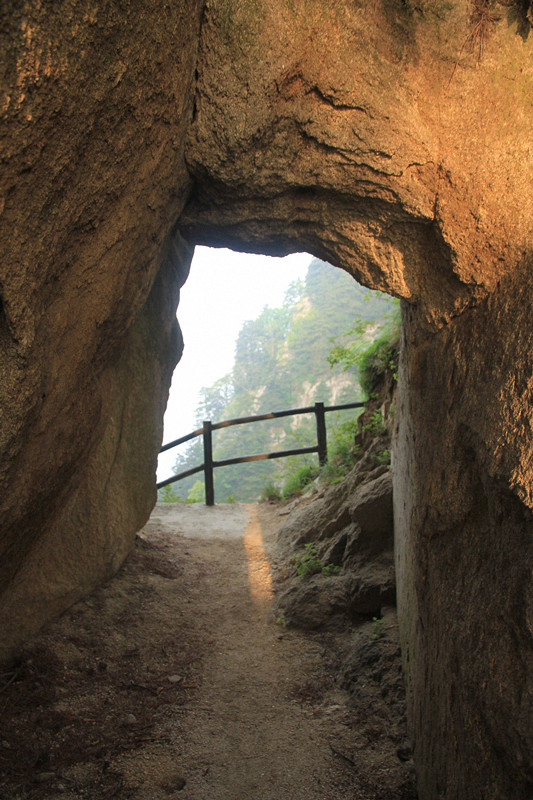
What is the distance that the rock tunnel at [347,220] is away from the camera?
152 centimetres

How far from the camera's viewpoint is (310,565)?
4.38m

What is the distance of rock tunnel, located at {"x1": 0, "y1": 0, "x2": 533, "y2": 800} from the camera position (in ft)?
4.98

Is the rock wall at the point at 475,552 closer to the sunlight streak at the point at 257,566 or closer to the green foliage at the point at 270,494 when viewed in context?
the sunlight streak at the point at 257,566

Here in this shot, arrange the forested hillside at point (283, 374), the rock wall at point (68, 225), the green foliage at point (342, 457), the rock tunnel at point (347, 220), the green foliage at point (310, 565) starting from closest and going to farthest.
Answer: the rock wall at point (68, 225) < the rock tunnel at point (347, 220) < the green foliage at point (310, 565) < the green foliage at point (342, 457) < the forested hillside at point (283, 374)

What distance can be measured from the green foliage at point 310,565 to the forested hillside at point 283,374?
22.8 metres

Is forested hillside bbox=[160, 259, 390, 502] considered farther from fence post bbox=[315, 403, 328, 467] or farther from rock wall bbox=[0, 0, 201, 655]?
rock wall bbox=[0, 0, 201, 655]

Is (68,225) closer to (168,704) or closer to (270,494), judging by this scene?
(168,704)

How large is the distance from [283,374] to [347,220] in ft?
120

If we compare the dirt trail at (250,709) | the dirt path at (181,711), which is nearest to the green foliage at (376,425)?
the dirt trail at (250,709)

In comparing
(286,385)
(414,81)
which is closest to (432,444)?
(414,81)

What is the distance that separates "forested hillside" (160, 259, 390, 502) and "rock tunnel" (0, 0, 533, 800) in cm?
2523

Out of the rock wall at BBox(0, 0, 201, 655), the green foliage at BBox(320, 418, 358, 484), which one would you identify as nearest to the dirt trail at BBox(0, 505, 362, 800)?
the rock wall at BBox(0, 0, 201, 655)

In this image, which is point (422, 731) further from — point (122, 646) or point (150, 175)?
point (150, 175)

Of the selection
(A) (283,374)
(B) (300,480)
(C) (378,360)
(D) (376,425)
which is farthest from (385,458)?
(A) (283,374)
